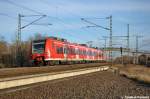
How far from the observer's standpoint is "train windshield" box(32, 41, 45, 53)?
3097 centimetres

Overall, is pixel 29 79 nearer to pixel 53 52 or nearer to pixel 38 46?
pixel 38 46

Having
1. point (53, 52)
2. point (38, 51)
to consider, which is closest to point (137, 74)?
point (53, 52)

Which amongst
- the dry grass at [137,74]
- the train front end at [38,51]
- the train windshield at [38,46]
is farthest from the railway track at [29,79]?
the train windshield at [38,46]

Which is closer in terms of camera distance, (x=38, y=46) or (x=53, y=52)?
(x=38, y=46)

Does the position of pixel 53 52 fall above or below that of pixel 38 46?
below

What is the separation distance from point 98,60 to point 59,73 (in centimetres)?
4028

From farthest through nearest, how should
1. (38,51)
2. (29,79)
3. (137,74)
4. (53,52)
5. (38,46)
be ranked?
1. (137,74)
2. (53,52)
3. (38,46)
4. (38,51)
5. (29,79)

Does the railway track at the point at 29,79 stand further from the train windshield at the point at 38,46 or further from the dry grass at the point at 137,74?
the train windshield at the point at 38,46

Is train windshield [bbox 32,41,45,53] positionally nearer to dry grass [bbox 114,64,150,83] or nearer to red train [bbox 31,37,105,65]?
red train [bbox 31,37,105,65]

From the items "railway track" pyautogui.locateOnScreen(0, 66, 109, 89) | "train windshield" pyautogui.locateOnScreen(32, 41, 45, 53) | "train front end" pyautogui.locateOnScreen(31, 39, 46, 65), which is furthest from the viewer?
"train windshield" pyautogui.locateOnScreen(32, 41, 45, 53)

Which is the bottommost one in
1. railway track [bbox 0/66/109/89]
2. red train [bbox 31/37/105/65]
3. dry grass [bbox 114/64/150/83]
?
dry grass [bbox 114/64/150/83]

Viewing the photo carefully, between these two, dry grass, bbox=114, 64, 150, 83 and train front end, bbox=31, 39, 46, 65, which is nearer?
dry grass, bbox=114, 64, 150, 83

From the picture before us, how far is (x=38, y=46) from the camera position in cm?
3134

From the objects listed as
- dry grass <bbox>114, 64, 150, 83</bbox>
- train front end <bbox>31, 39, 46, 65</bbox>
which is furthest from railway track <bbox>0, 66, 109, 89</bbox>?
train front end <bbox>31, 39, 46, 65</bbox>
